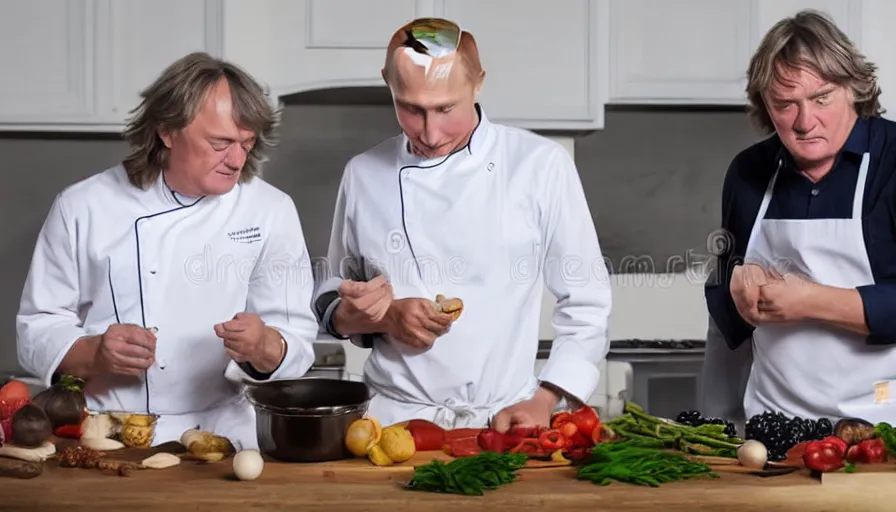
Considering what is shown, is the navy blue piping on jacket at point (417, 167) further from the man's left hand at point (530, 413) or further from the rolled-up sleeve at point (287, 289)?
the man's left hand at point (530, 413)

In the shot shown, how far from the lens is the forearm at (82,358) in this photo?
1.82 metres

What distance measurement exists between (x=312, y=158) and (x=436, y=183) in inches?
61.7

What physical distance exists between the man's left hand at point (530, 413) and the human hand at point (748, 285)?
36 centimetres

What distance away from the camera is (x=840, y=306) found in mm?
1812

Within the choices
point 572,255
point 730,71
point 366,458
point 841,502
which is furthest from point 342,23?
point 841,502

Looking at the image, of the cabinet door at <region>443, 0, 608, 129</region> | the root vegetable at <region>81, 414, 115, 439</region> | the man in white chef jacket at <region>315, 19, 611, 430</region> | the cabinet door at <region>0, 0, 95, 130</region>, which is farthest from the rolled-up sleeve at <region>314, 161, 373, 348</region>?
the cabinet door at <region>0, 0, 95, 130</region>

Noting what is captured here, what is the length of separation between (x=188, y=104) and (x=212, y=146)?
8 cm

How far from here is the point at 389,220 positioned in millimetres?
1970

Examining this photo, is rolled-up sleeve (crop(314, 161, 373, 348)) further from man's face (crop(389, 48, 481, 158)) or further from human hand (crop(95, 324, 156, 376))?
human hand (crop(95, 324, 156, 376))

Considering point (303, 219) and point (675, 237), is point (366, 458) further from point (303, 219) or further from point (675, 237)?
point (675, 237)

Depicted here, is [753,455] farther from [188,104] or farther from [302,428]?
[188,104]

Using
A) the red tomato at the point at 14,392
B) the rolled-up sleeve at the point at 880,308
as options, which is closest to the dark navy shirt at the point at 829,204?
the rolled-up sleeve at the point at 880,308

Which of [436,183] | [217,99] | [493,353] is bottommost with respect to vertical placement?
[493,353]

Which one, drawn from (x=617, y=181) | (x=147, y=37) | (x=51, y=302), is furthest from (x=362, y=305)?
(x=617, y=181)
